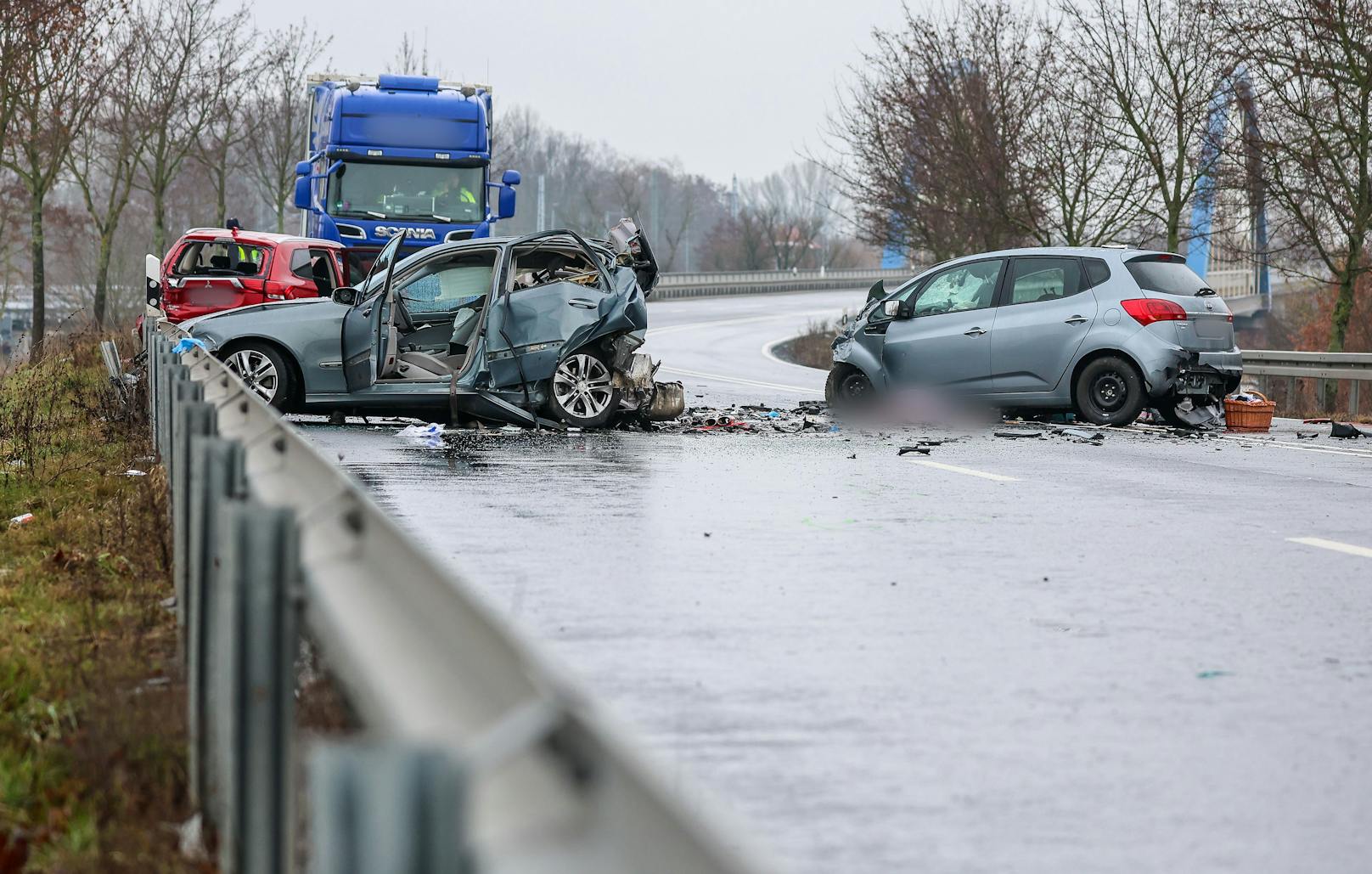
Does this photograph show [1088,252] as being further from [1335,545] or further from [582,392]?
[1335,545]

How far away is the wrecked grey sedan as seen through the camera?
48.9 feet

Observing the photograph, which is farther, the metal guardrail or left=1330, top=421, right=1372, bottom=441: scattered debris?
the metal guardrail

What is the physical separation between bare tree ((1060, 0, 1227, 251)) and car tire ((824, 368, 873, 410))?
1583 cm

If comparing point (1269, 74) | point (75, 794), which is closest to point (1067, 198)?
point (1269, 74)

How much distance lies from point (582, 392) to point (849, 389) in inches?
172

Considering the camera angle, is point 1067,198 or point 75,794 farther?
point 1067,198

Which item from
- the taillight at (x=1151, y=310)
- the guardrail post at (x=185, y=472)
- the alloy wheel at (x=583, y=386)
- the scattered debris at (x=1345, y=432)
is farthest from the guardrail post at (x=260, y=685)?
the scattered debris at (x=1345, y=432)

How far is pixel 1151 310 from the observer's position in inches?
664

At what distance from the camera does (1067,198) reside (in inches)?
1374

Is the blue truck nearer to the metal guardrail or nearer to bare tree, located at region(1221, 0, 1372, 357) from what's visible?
the metal guardrail

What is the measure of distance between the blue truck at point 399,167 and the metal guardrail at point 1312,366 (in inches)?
440

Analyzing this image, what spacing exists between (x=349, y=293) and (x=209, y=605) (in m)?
11.6

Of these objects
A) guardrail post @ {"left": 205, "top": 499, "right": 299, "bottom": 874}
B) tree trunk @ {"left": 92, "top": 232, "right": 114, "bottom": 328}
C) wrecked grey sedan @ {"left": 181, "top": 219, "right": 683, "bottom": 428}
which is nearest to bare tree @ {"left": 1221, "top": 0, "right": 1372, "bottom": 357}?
wrecked grey sedan @ {"left": 181, "top": 219, "right": 683, "bottom": 428}

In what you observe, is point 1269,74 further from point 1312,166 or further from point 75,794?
point 75,794
